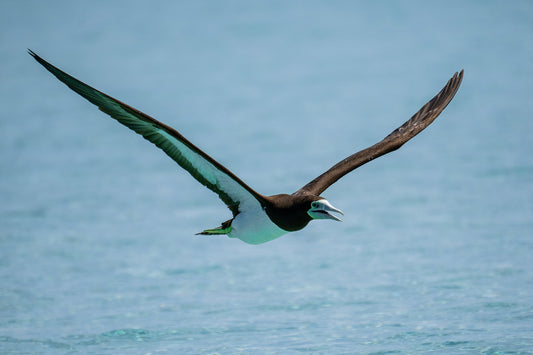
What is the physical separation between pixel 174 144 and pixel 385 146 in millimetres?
2514

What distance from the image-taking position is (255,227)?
26.0 feet

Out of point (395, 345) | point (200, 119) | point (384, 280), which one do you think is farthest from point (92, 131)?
point (395, 345)

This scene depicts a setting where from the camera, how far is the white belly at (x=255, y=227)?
791 cm

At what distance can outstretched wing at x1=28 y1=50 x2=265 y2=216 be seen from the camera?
679 centimetres

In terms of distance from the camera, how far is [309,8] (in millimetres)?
26906

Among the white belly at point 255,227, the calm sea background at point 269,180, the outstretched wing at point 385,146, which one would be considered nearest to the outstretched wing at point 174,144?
the white belly at point 255,227

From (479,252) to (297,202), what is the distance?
495 centimetres

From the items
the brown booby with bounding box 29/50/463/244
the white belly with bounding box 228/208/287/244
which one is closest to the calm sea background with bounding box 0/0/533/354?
the white belly with bounding box 228/208/287/244

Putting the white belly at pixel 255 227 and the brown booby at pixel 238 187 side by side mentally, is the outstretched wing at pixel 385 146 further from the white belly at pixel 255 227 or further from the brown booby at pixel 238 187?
the white belly at pixel 255 227

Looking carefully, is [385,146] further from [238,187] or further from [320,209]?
[238,187]

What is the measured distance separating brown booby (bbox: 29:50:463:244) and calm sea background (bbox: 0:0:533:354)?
4.83ft

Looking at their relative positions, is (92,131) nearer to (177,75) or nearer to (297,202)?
(177,75)

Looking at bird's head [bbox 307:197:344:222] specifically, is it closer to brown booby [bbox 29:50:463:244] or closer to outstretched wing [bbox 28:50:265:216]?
brown booby [bbox 29:50:463:244]

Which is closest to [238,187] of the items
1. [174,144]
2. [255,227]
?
[255,227]
